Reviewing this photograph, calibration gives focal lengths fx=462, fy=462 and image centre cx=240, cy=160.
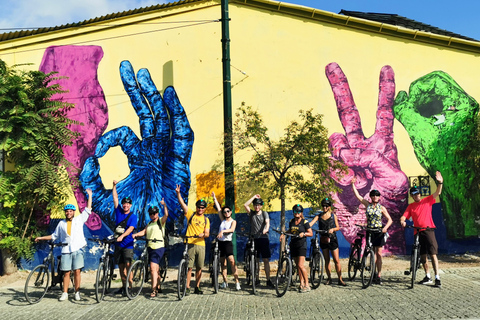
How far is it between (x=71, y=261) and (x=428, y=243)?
714cm

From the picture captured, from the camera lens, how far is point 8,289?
1051 centimetres

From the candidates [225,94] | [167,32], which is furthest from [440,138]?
[167,32]

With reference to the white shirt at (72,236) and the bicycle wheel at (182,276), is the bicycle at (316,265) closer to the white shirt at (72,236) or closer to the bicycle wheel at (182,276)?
the bicycle wheel at (182,276)

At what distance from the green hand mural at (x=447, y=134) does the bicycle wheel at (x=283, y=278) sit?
6165mm

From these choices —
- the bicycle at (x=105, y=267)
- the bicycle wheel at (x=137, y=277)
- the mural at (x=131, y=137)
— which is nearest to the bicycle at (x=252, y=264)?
the bicycle wheel at (x=137, y=277)

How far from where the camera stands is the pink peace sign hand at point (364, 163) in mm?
12789

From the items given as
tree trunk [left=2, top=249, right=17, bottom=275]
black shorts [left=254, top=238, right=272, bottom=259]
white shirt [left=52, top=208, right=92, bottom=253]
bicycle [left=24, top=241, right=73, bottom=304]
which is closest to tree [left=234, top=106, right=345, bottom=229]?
black shorts [left=254, top=238, right=272, bottom=259]

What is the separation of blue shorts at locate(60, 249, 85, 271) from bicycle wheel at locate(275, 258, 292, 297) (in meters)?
3.86

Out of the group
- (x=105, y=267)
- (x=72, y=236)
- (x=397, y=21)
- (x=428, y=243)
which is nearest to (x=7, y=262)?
(x=72, y=236)

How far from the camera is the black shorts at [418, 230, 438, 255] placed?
30.8ft

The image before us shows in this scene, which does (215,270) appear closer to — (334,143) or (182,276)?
(182,276)

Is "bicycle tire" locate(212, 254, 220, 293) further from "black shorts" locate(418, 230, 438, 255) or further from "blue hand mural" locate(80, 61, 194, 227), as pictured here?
"black shorts" locate(418, 230, 438, 255)

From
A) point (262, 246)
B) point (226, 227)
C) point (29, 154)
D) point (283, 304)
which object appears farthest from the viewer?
point (29, 154)

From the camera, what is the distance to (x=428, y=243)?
942 centimetres
